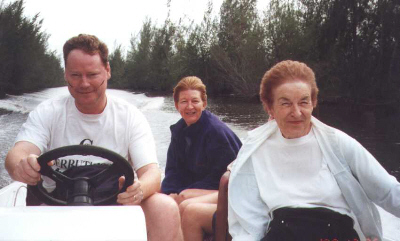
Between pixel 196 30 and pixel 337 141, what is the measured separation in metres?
26.3

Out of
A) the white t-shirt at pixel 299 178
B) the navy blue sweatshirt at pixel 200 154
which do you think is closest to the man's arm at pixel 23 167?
the white t-shirt at pixel 299 178

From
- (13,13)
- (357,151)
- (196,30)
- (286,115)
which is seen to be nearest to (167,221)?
(286,115)

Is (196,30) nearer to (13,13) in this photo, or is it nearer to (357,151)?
(13,13)

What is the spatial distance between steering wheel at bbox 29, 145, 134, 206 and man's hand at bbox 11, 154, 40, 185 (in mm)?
18

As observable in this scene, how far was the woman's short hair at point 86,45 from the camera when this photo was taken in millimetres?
1729

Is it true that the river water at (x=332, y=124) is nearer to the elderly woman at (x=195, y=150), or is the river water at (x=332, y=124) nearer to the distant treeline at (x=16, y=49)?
the elderly woman at (x=195, y=150)

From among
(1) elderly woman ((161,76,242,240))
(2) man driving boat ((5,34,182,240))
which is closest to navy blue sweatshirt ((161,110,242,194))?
(1) elderly woman ((161,76,242,240))

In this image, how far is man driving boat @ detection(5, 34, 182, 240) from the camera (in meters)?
1.66

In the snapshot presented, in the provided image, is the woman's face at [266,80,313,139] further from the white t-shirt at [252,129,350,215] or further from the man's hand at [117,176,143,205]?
the man's hand at [117,176,143,205]

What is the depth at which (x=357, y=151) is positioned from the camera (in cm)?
141

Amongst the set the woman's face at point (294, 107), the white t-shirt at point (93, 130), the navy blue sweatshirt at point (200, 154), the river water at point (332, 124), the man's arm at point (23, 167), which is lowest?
the river water at point (332, 124)

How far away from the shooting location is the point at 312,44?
1820 cm

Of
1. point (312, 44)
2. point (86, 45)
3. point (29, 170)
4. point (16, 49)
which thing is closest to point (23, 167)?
point (29, 170)

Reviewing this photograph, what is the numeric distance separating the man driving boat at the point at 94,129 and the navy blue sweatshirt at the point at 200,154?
2.04ft
